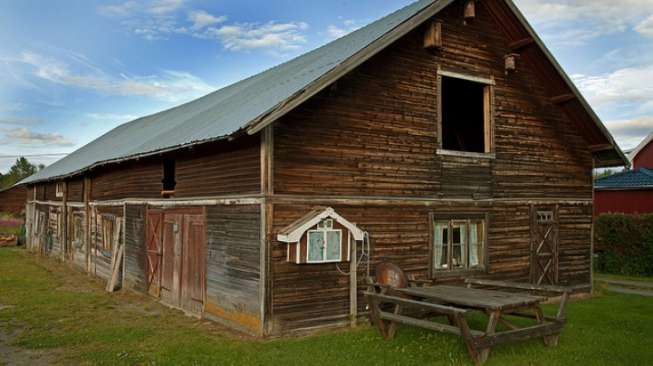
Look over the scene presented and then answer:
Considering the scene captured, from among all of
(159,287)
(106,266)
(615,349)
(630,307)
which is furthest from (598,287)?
(106,266)

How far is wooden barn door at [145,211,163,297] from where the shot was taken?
13.8 m

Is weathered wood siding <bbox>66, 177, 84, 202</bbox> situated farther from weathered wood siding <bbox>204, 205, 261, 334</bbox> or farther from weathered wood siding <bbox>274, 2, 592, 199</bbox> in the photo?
weathered wood siding <bbox>274, 2, 592, 199</bbox>

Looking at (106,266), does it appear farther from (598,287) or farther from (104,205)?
(598,287)

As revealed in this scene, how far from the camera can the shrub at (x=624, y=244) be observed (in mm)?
19453

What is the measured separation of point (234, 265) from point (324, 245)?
6.15 feet

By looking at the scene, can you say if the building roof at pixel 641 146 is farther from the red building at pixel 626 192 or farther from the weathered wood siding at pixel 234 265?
the weathered wood siding at pixel 234 265

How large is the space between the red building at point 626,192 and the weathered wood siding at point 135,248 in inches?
781

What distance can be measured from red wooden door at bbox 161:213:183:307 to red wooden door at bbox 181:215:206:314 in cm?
25

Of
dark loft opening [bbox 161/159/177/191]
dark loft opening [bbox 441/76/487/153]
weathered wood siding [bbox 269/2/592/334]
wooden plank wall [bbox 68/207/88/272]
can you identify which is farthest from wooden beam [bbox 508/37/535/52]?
wooden plank wall [bbox 68/207/88/272]

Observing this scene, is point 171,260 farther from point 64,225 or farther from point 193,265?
point 64,225

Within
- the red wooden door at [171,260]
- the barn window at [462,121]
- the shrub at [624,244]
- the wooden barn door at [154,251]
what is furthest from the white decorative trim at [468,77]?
the shrub at [624,244]

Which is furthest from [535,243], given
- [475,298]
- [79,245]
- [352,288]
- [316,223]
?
[79,245]

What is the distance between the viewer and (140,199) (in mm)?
14961

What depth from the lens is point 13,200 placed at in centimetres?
4900
